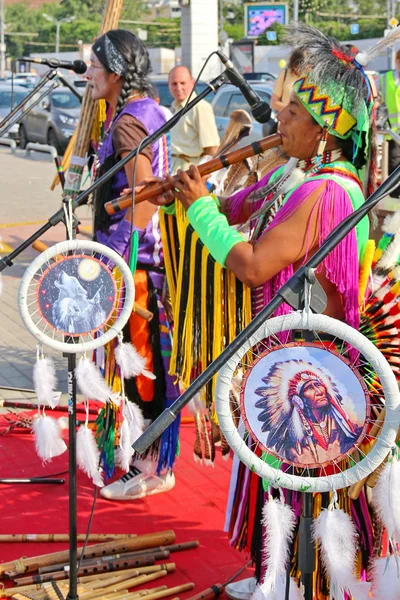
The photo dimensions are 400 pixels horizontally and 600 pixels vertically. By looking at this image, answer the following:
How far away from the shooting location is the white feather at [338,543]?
1963 millimetres

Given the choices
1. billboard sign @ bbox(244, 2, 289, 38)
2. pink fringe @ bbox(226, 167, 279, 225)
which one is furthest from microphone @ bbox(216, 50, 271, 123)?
billboard sign @ bbox(244, 2, 289, 38)

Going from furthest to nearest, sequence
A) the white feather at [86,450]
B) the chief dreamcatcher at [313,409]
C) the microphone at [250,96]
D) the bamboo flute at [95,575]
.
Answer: the microphone at [250,96] < the bamboo flute at [95,575] < the white feather at [86,450] < the chief dreamcatcher at [313,409]

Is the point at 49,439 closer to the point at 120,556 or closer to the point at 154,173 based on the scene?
the point at 120,556

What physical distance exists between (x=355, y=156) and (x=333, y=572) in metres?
1.11

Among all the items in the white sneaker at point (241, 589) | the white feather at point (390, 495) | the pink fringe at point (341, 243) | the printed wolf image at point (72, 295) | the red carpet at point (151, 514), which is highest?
the pink fringe at point (341, 243)

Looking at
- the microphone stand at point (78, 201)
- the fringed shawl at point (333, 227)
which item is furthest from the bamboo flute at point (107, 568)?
the fringed shawl at point (333, 227)

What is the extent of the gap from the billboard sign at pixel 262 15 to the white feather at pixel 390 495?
31.6 metres

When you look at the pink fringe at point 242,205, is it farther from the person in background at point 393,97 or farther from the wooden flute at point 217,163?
the person in background at point 393,97

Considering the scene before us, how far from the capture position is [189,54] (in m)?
21.9

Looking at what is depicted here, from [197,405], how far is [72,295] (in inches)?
30.4

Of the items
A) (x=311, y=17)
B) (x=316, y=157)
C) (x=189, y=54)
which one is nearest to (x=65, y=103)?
(x=189, y=54)

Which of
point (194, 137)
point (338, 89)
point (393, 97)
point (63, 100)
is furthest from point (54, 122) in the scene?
point (338, 89)

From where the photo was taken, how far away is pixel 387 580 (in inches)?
81.3

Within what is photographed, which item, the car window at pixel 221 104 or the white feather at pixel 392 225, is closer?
the white feather at pixel 392 225
